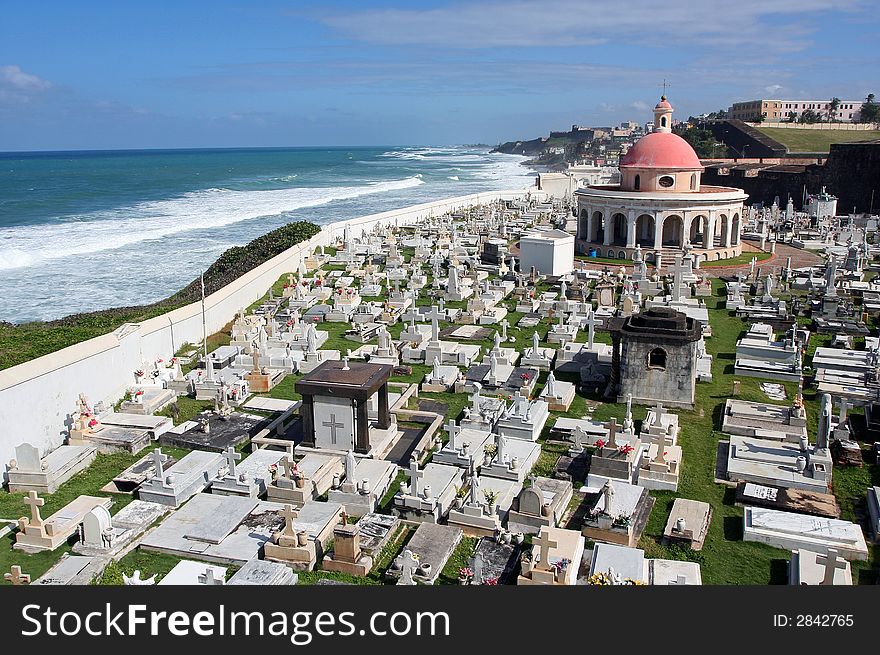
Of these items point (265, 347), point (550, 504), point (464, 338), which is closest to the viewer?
point (550, 504)

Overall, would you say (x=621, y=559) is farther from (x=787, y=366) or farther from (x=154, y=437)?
(x=787, y=366)

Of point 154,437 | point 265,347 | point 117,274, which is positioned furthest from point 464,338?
point 117,274

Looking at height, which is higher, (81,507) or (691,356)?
(691,356)

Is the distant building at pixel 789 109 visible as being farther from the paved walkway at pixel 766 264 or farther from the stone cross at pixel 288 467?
the stone cross at pixel 288 467

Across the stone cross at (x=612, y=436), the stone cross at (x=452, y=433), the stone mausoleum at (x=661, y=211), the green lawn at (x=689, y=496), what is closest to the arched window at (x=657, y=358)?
the green lawn at (x=689, y=496)

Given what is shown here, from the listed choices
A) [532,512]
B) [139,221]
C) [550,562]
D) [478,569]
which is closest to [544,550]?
[550,562]
